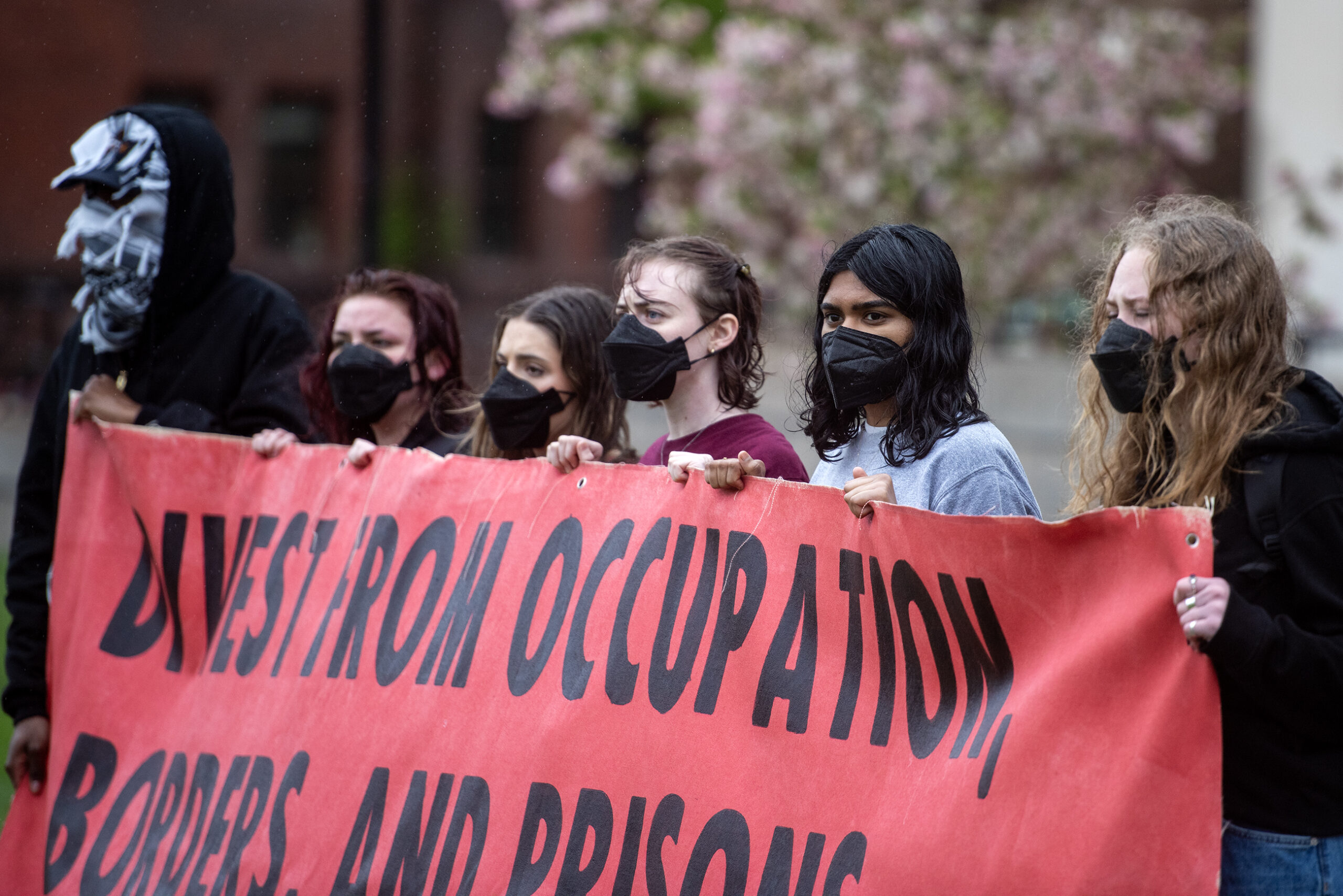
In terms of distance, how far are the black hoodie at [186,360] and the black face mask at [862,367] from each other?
169 centimetres

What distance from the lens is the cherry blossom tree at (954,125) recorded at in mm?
10086

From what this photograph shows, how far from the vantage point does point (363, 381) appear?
3627mm

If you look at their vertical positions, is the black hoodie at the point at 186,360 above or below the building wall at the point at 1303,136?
below

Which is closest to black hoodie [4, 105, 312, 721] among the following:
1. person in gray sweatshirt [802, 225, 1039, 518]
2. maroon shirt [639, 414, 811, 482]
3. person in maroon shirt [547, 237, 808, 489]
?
person in maroon shirt [547, 237, 808, 489]

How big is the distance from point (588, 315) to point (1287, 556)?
1918mm

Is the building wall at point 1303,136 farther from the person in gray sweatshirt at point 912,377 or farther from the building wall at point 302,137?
the building wall at point 302,137

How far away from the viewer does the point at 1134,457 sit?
255cm

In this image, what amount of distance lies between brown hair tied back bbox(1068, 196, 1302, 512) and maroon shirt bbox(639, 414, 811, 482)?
72 cm

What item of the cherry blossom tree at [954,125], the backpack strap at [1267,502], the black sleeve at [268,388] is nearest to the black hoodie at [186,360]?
the black sleeve at [268,388]

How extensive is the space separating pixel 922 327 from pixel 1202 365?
0.58 m

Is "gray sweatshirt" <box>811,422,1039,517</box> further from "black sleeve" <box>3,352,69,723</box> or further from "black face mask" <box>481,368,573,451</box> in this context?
"black sleeve" <box>3,352,69,723</box>

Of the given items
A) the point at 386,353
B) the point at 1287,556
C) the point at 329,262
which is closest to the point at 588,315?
the point at 386,353

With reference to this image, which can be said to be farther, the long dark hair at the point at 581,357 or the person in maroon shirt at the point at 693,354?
the long dark hair at the point at 581,357

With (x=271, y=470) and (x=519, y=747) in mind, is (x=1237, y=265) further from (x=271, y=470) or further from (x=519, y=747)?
(x=271, y=470)
